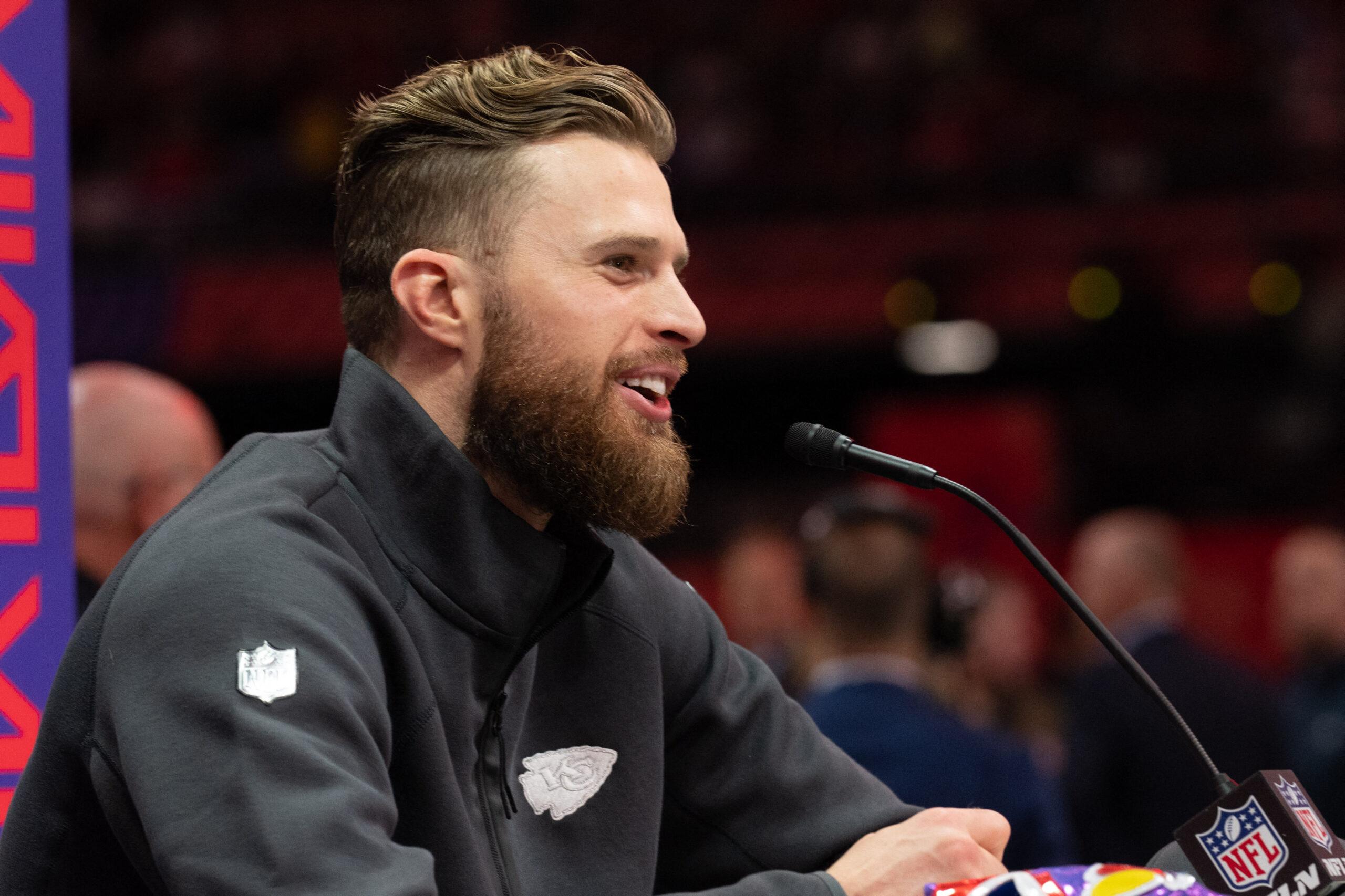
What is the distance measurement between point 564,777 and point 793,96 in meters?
7.74

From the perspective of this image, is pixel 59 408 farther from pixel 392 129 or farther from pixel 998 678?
pixel 998 678

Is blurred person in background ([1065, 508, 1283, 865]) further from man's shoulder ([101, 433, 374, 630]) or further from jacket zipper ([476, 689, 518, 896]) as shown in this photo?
man's shoulder ([101, 433, 374, 630])

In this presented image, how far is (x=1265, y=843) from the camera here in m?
1.37

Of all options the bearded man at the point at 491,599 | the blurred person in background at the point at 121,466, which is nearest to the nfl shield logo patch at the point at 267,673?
the bearded man at the point at 491,599

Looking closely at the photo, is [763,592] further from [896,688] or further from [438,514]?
[438,514]

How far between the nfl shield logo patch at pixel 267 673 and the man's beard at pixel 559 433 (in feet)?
1.29

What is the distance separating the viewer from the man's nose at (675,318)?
1.52 meters

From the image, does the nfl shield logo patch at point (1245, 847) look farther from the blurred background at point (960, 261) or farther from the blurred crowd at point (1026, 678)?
the blurred background at point (960, 261)

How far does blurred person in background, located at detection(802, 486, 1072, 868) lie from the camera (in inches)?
115

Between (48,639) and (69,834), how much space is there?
1.52 ft

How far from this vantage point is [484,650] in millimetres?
1394

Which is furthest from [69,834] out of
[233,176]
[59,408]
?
[233,176]

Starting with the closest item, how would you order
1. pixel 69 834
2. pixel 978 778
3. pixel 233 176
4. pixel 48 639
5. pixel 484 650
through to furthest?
1. pixel 69 834
2. pixel 484 650
3. pixel 48 639
4. pixel 978 778
5. pixel 233 176

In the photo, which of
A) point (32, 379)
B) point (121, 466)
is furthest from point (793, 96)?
point (32, 379)
